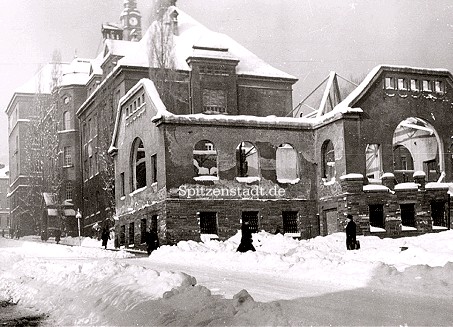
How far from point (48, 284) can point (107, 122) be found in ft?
135

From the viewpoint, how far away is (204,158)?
52.0 meters

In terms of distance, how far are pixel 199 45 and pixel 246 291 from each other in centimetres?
4394

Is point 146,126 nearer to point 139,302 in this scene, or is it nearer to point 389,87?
point 389,87

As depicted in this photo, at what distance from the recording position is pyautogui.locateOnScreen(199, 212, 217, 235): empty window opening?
3684 cm

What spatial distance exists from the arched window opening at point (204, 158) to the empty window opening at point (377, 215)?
1486 centimetres

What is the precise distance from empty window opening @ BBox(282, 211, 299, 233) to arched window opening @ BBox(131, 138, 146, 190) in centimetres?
1002

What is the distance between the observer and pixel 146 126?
40.0 metres

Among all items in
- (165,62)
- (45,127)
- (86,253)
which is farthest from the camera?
(45,127)

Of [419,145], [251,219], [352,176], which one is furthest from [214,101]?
[352,176]

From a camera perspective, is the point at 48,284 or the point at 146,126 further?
the point at 146,126

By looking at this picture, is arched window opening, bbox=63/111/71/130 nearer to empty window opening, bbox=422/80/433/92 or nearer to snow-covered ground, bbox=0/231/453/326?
empty window opening, bbox=422/80/433/92

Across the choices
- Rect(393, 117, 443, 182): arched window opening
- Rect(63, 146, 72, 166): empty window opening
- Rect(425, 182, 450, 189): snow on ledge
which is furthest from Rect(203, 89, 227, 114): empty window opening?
Rect(63, 146, 72, 166): empty window opening

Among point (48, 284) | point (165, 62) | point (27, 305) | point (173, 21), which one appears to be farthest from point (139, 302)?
point (173, 21)

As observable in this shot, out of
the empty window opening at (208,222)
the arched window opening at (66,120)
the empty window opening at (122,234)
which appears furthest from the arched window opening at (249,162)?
the arched window opening at (66,120)
